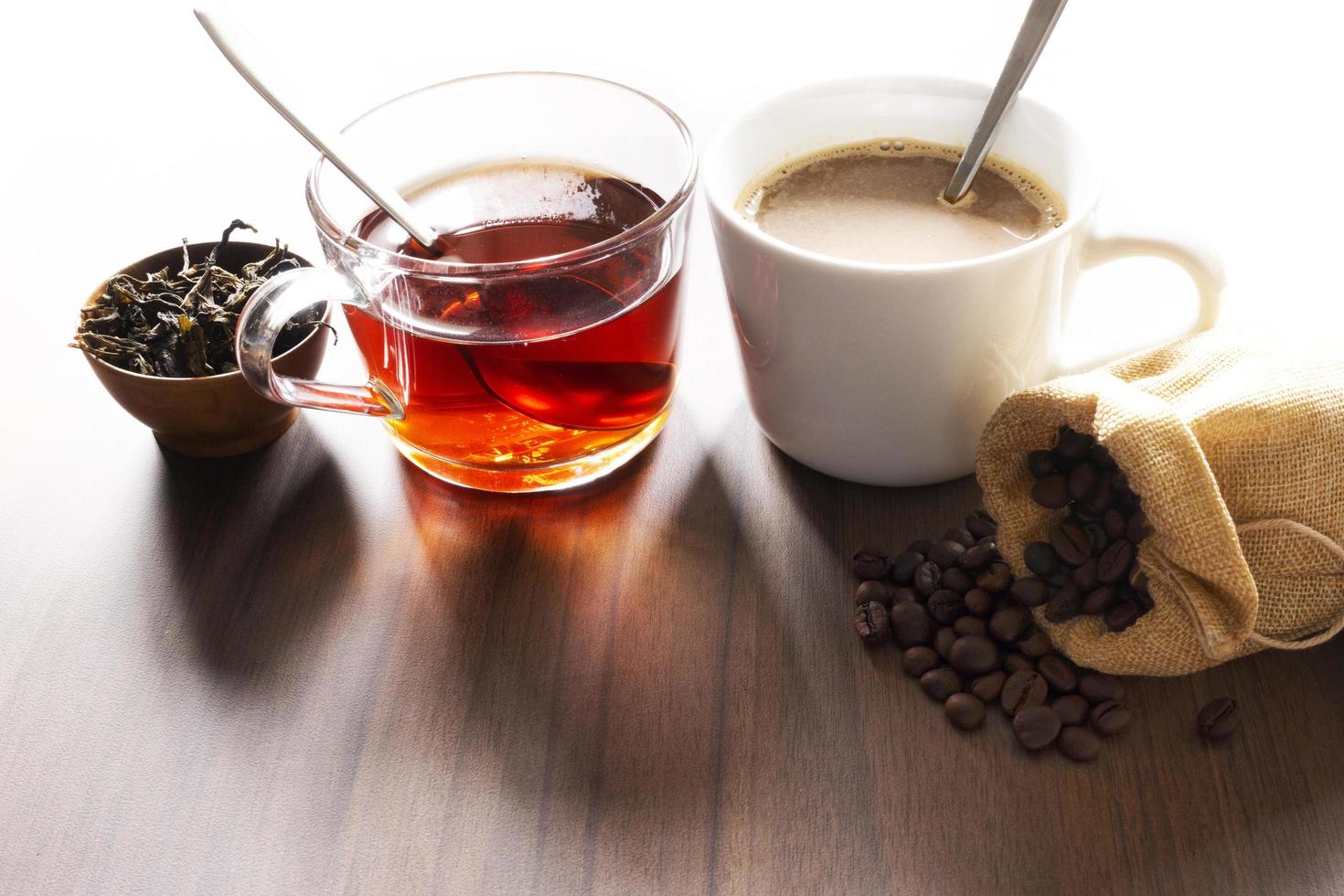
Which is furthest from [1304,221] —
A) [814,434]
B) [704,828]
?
[704,828]

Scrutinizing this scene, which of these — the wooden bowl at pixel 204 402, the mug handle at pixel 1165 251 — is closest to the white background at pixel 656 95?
the wooden bowl at pixel 204 402

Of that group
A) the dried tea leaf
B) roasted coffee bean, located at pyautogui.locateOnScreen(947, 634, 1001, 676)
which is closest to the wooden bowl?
the dried tea leaf

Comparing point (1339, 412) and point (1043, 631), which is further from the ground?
point (1339, 412)

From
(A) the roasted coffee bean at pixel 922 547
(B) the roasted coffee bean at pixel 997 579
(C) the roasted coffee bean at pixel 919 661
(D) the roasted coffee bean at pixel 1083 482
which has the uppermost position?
(D) the roasted coffee bean at pixel 1083 482

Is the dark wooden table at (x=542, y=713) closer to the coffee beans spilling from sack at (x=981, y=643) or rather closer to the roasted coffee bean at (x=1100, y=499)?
the coffee beans spilling from sack at (x=981, y=643)

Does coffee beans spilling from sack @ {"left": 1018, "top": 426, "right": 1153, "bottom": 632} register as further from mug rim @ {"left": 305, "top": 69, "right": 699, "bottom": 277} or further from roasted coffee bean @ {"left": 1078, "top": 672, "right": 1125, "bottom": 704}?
mug rim @ {"left": 305, "top": 69, "right": 699, "bottom": 277}

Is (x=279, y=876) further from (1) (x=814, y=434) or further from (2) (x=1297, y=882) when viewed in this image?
(2) (x=1297, y=882)
